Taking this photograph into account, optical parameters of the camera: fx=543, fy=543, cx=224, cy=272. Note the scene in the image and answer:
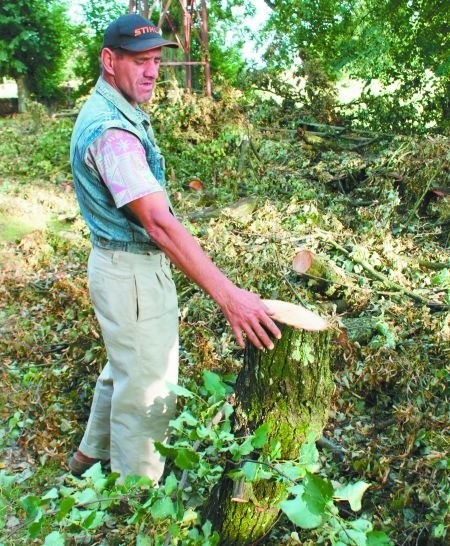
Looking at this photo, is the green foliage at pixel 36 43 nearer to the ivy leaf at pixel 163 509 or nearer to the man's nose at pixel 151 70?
the man's nose at pixel 151 70

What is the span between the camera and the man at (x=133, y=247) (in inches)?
80.7

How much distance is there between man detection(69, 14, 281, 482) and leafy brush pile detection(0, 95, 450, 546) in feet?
0.87

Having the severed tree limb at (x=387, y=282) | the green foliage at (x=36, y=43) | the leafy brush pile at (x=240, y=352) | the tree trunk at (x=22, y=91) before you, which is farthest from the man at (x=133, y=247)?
the tree trunk at (x=22, y=91)

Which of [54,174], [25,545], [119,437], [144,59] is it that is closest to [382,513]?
[119,437]

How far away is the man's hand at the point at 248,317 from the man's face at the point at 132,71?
109cm

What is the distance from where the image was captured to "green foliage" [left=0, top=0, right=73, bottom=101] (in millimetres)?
14414

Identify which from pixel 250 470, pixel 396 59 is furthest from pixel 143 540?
pixel 396 59

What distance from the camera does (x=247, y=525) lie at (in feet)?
7.47

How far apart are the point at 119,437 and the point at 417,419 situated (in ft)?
5.18

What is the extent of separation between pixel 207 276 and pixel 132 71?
1043 millimetres

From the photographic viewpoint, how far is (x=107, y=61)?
240 centimetres

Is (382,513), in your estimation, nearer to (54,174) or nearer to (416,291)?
(416,291)

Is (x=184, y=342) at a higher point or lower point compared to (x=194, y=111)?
lower

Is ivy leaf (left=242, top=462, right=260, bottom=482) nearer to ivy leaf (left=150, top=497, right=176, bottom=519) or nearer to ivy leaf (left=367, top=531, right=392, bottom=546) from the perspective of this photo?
ivy leaf (left=150, top=497, right=176, bottom=519)
